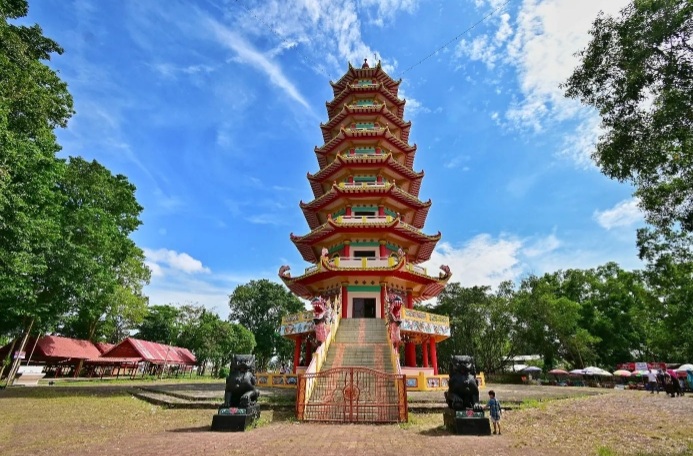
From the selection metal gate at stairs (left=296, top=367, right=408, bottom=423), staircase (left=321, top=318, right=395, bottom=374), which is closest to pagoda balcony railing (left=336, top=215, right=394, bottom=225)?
staircase (left=321, top=318, right=395, bottom=374)

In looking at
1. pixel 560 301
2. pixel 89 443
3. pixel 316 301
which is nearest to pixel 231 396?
pixel 89 443

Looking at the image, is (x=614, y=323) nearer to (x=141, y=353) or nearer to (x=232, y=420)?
(x=232, y=420)

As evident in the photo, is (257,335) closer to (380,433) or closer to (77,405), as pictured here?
(77,405)

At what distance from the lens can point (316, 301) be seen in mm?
14977

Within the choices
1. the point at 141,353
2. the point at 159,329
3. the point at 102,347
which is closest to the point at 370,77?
the point at 141,353

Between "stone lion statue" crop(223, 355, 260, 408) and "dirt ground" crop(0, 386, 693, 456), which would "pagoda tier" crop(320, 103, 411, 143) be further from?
"dirt ground" crop(0, 386, 693, 456)

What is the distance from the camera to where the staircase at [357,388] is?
9.50 m

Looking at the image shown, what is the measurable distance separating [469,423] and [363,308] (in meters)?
12.6

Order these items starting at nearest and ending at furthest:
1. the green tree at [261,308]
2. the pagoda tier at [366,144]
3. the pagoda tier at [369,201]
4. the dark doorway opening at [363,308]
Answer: the dark doorway opening at [363,308] → the pagoda tier at [369,201] → the pagoda tier at [366,144] → the green tree at [261,308]

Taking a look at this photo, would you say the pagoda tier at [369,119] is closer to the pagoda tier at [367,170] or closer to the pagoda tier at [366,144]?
the pagoda tier at [366,144]

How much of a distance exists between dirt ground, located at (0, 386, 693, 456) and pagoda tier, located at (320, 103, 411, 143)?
20090 millimetres

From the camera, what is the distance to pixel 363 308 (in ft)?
67.2

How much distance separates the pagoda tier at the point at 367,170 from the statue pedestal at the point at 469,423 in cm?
1747

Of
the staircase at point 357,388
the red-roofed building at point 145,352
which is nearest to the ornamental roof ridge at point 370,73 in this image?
the staircase at point 357,388
